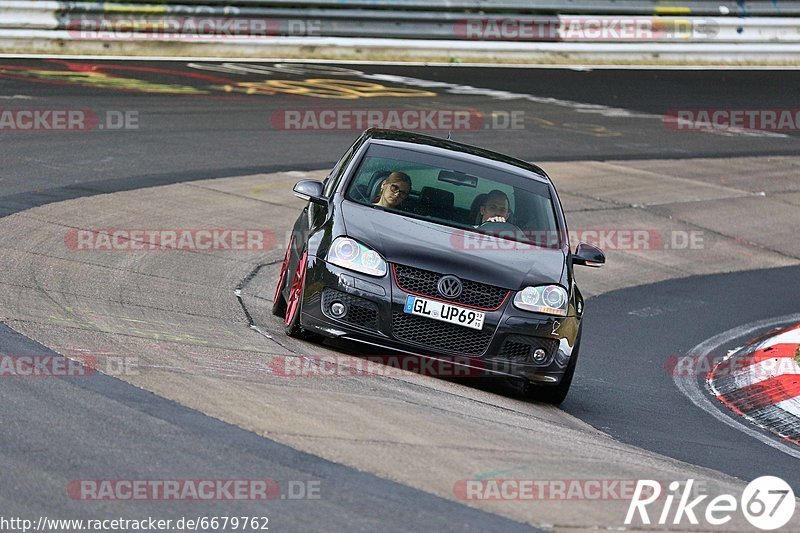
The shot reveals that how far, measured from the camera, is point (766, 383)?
9.77 meters

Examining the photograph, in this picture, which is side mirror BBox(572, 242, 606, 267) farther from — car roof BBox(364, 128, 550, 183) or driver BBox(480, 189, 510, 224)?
car roof BBox(364, 128, 550, 183)

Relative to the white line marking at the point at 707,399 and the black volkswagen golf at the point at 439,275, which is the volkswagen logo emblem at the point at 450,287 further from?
the white line marking at the point at 707,399

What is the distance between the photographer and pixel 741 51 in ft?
88.7

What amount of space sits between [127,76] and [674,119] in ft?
30.0

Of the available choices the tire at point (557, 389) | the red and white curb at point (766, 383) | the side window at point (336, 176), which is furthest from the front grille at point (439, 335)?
the red and white curb at point (766, 383)

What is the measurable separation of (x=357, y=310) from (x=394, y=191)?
1.26m

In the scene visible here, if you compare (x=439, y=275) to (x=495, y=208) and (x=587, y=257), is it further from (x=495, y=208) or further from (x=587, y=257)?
(x=587, y=257)

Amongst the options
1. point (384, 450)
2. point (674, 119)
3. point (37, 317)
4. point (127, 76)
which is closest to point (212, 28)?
point (127, 76)

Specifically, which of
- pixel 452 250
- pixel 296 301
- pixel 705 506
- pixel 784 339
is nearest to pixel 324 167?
pixel 784 339

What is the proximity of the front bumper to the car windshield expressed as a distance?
2.97ft

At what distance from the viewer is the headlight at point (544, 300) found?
321 inches

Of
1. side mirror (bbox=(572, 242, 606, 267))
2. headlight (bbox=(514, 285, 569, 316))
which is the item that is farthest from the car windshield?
headlight (bbox=(514, 285, 569, 316))

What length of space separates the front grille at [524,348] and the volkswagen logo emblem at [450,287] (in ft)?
1.47

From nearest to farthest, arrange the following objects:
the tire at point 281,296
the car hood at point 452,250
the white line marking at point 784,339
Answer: the car hood at point 452,250 < the tire at point 281,296 < the white line marking at point 784,339
